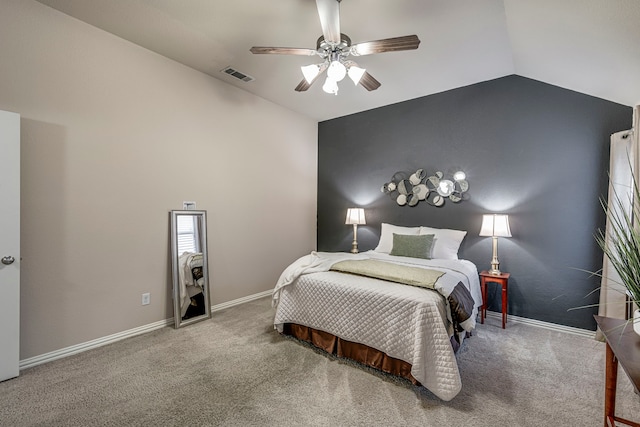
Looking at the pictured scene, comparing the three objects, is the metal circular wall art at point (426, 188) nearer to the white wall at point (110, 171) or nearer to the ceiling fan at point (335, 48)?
the ceiling fan at point (335, 48)

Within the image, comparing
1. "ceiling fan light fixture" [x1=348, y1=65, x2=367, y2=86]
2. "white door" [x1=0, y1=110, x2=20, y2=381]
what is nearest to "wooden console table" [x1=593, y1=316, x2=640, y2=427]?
"ceiling fan light fixture" [x1=348, y1=65, x2=367, y2=86]

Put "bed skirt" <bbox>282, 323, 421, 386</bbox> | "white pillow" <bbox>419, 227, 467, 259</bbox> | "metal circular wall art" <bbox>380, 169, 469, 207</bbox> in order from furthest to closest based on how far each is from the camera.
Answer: "metal circular wall art" <bbox>380, 169, 469, 207</bbox>
"white pillow" <bbox>419, 227, 467, 259</bbox>
"bed skirt" <bbox>282, 323, 421, 386</bbox>

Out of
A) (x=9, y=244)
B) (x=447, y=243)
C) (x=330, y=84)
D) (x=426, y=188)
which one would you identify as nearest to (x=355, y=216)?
(x=426, y=188)

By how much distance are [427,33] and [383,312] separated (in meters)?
2.48

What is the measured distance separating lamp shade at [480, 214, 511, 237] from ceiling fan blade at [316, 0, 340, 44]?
8.22ft

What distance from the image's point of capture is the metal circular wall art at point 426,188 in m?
3.79

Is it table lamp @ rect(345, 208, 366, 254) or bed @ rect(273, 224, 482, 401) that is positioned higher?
table lamp @ rect(345, 208, 366, 254)

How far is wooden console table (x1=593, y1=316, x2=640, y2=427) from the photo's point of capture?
121 centimetres

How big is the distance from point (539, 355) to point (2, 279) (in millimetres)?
4335

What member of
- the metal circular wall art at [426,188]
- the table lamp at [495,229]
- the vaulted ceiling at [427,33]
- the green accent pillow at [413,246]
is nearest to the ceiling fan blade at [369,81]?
the vaulted ceiling at [427,33]

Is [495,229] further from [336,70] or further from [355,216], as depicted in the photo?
[336,70]

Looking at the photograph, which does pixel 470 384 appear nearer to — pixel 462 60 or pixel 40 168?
pixel 462 60

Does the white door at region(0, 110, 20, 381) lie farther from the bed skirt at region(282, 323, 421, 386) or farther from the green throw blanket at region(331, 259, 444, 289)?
the green throw blanket at region(331, 259, 444, 289)

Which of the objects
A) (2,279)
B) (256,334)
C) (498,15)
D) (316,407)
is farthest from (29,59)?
(498,15)
